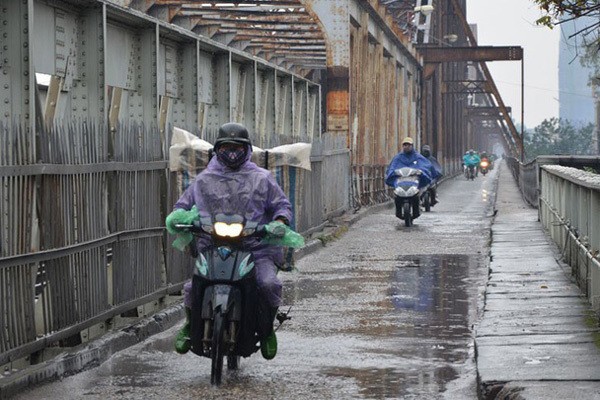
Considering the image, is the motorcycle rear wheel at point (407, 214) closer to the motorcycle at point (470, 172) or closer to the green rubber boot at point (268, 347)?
the green rubber boot at point (268, 347)

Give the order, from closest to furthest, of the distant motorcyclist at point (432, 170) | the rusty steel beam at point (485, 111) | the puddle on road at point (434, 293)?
1. the puddle on road at point (434, 293)
2. the distant motorcyclist at point (432, 170)
3. the rusty steel beam at point (485, 111)

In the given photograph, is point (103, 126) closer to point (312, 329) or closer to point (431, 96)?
point (312, 329)

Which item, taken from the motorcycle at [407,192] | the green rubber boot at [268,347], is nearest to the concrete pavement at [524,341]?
the green rubber boot at [268,347]

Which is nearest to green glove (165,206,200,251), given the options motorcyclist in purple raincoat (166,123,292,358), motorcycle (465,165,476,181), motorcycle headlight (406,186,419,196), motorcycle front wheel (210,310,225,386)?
motorcyclist in purple raincoat (166,123,292,358)

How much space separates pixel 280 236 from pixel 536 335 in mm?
2022

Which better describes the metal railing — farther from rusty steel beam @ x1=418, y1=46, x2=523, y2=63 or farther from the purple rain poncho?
rusty steel beam @ x1=418, y1=46, x2=523, y2=63

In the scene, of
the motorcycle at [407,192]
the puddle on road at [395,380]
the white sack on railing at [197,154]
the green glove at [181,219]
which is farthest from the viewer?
the motorcycle at [407,192]

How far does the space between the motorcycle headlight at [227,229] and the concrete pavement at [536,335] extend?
5.15ft

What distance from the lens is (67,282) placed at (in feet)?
29.9

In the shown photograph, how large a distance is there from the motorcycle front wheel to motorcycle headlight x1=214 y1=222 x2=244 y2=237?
1.46 ft

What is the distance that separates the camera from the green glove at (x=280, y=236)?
27.2ft

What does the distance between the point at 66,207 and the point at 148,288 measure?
220 centimetres

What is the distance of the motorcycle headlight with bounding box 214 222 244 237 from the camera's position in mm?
8164

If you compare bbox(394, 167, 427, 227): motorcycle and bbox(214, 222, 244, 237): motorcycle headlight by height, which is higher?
bbox(214, 222, 244, 237): motorcycle headlight
